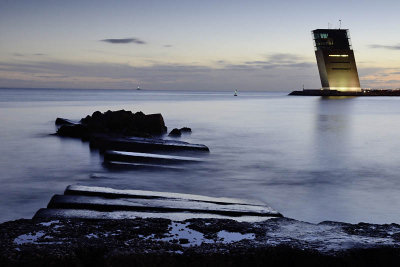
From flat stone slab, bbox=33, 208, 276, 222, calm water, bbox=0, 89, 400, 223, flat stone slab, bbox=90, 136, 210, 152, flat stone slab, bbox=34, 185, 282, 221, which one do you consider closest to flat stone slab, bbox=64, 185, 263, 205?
flat stone slab, bbox=34, 185, 282, 221

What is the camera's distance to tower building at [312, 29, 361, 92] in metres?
114

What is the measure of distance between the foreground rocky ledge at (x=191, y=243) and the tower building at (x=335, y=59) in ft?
382

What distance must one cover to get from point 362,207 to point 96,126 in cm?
A: 978

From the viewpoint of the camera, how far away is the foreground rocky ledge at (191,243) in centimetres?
246

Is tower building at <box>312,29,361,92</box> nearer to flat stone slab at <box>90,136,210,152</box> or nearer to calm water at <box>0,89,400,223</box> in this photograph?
calm water at <box>0,89,400,223</box>

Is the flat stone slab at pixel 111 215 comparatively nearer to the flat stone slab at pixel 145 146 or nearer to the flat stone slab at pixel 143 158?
the flat stone slab at pixel 143 158

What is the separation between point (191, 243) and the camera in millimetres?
2736

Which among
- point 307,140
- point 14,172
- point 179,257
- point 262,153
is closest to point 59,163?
point 14,172

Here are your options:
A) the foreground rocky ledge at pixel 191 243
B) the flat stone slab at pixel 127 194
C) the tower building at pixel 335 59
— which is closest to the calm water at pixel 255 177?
the flat stone slab at pixel 127 194

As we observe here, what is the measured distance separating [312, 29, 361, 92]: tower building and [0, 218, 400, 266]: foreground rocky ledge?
4582 inches

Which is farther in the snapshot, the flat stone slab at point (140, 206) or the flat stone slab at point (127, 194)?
the flat stone slab at point (127, 194)

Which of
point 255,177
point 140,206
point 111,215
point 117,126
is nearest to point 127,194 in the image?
point 140,206

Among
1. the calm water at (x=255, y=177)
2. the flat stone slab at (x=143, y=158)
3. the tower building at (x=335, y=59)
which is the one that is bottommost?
the calm water at (x=255, y=177)

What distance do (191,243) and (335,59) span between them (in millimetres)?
119244
